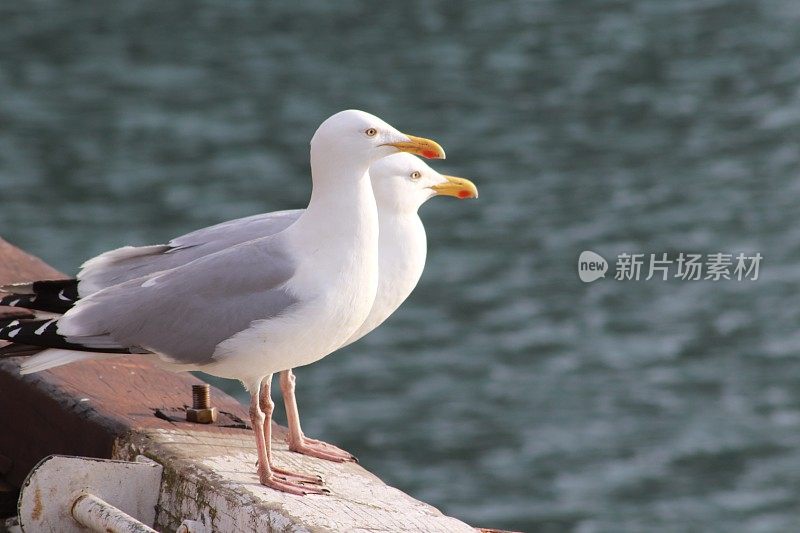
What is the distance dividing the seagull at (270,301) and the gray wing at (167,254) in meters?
0.29

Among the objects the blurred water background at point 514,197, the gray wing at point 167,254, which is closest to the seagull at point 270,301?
the gray wing at point 167,254

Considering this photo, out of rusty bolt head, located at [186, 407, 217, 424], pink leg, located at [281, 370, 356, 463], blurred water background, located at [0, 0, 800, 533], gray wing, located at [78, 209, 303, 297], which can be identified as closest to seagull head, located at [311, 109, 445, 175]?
gray wing, located at [78, 209, 303, 297]

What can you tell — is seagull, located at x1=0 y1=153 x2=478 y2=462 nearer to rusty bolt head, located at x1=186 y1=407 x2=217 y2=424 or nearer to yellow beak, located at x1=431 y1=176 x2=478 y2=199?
yellow beak, located at x1=431 y1=176 x2=478 y2=199

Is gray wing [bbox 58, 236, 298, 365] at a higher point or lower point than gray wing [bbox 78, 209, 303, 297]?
lower

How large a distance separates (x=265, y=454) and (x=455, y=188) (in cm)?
137

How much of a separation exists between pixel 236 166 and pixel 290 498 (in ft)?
28.2

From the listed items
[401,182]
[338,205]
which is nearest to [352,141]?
[338,205]

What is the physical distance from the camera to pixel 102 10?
15.7m

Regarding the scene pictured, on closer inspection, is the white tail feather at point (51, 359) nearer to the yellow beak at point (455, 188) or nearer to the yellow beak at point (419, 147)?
the yellow beak at point (419, 147)

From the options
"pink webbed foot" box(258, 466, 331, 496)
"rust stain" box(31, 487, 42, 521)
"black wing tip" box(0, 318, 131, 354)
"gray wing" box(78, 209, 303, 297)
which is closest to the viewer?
"rust stain" box(31, 487, 42, 521)

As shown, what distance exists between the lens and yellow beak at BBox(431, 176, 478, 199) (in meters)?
4.80

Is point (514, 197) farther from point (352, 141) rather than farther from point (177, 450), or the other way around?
point (177, 450)

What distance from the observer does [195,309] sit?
3.99 metres

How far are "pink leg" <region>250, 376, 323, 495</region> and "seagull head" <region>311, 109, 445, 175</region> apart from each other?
0.69 m
